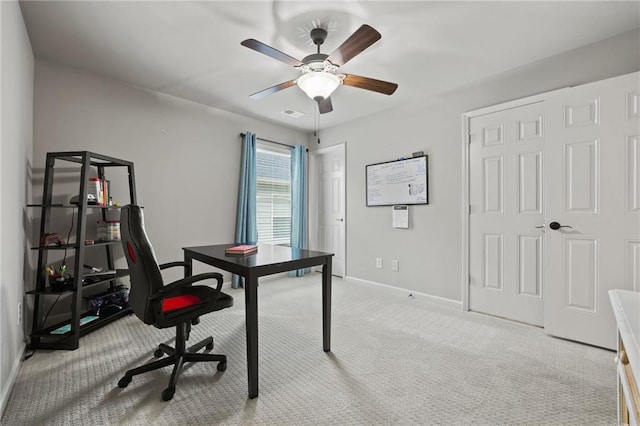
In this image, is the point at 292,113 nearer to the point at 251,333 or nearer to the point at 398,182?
the point at 398,182

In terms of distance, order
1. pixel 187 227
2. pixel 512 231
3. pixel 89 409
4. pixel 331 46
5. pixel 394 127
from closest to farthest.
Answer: pixel 89 409 < pixel 331 46 < pixel 512 231 < pixel 187 227 < pixel 394 127

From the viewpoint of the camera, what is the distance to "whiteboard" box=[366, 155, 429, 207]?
11.7 feet

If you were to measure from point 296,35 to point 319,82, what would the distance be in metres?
0.48

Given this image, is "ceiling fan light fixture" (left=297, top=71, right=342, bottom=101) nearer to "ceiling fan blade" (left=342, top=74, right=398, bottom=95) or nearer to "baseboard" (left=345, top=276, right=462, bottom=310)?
"ceiling fan blade" (left=342, top=74, right=398, bottom=95)

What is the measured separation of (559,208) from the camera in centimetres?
248

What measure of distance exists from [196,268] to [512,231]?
3667 mm

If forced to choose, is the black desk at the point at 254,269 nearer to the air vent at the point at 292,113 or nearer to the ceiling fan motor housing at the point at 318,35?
the ceiling fan motor housing at the point at 318,35

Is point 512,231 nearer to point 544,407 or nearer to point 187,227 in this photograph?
point 544,407

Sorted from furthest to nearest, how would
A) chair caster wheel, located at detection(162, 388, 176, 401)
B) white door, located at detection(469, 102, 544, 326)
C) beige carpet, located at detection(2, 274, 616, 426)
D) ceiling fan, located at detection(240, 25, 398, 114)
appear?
white door, located at detection(469, 102, 544, 326), ceiling fan, located at detection(240, 25, 398, 114), chair caster wheel, located at detection(162, 388, 176, 401), beige carpet, located at detection(2, 274, 616, 426)

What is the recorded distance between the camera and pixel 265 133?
446 cm

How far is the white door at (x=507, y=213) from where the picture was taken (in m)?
2.70

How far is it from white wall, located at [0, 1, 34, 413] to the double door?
12.3ft

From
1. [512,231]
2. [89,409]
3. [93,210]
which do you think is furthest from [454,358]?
[93,210]

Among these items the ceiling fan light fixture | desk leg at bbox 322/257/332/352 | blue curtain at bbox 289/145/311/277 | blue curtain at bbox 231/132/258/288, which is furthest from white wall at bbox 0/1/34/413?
blue curtain at bbox 289/145/311/277
